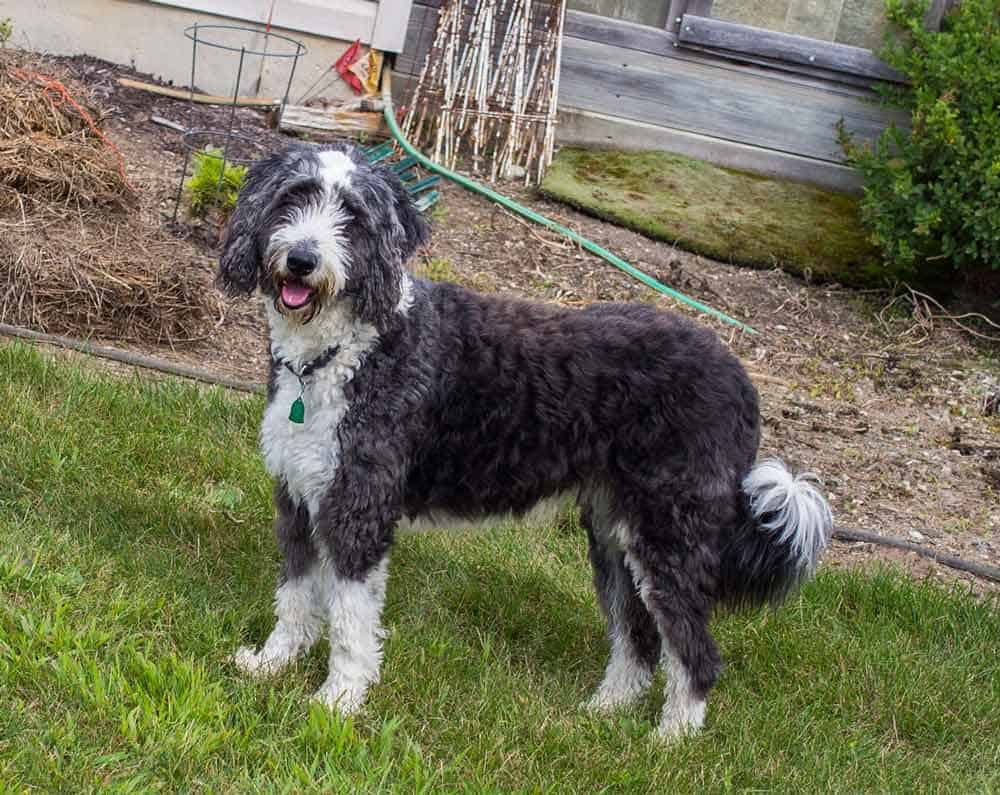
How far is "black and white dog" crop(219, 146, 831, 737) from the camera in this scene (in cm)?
409

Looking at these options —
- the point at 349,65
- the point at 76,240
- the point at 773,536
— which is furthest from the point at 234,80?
the point at 773,536

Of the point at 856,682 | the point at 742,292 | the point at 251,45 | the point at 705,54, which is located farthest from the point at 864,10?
the point at 856,682

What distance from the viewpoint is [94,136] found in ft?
25.5

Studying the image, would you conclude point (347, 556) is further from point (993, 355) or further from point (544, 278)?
point (993, 355)

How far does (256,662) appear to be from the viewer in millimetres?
4332

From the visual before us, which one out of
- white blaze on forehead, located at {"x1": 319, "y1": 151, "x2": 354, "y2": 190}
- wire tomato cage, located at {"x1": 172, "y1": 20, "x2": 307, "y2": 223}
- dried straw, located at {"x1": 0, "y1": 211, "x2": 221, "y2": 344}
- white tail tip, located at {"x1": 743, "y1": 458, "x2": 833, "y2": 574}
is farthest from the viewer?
wire tomato cage, located at {"x1": 172, "y1": 20, "x2": 307, "y2": 223}

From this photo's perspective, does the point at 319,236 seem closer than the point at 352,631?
Yes

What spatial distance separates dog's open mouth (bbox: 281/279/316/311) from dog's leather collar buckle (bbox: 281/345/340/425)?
0.22 meters

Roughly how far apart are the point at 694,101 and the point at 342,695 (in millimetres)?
6717

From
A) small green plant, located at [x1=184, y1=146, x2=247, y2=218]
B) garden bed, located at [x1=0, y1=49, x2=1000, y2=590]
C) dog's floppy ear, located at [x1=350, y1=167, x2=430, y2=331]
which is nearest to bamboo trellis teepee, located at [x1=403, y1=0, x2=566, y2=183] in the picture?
garden bed, located at [x1=0, y1=49, x2=1000, y2=590]

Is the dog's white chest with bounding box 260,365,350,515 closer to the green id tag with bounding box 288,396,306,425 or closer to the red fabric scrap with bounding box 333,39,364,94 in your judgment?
the green id tag with bounding box 288,396,306,425

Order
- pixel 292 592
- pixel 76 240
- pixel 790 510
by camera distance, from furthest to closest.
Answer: pixel 76 240 < pixel 292 592 < pixel 790 510

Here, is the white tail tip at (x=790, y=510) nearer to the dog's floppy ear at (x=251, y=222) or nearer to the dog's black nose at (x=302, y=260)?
the dog's black nose at (x=302, y=260)

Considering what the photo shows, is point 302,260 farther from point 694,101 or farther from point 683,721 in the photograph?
point 694,101
